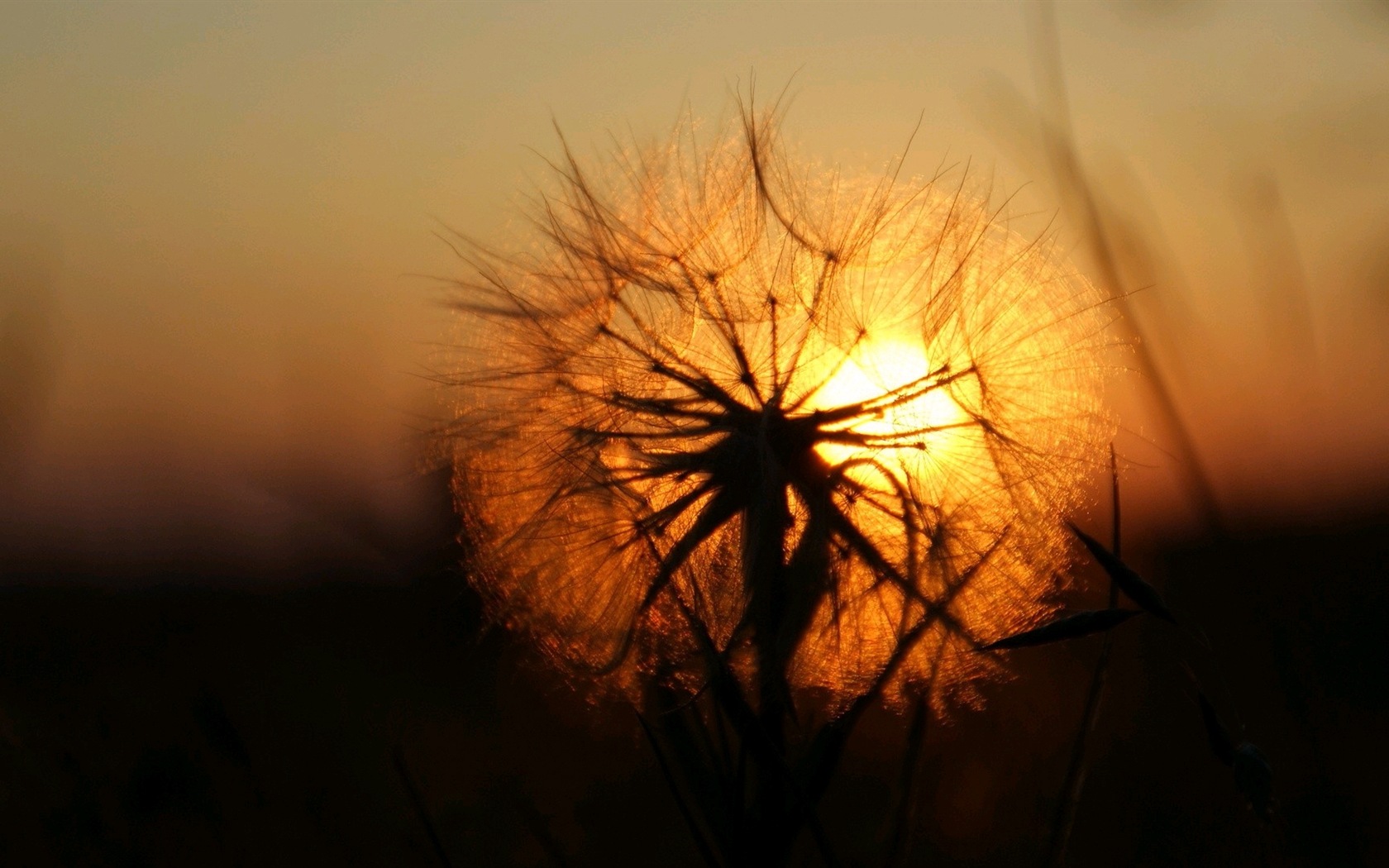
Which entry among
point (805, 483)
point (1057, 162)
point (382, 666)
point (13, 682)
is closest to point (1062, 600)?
point (805, 483)

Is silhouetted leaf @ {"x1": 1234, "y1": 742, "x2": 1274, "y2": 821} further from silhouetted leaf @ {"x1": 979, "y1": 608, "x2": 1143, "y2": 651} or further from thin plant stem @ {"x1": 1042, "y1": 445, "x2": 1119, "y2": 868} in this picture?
thin plant stem @ {"x1": 1042, "y1": 445, "x2": 1119, "y2": 868}

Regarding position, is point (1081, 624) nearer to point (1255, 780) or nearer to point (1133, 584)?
point (1133, 584)

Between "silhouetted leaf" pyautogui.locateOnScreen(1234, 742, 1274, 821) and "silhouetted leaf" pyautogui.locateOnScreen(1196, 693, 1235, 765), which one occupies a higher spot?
"silhouetted leaf" pyautogui.locateOnScreen(1196, 693, 1235, 765)

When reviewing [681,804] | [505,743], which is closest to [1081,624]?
[681,804]

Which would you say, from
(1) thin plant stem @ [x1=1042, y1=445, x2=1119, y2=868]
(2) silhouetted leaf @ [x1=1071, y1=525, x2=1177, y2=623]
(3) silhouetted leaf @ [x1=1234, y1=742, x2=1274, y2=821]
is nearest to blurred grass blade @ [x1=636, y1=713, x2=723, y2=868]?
(1) thin plant stem @ [x1=1042, y1=445, x2=1119, y2=868]

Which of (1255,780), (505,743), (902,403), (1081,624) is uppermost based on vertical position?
(902,403)

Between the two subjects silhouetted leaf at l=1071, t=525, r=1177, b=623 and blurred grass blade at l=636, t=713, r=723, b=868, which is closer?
silhouetted leaf at l=1071, t=525, r=1177, b=623

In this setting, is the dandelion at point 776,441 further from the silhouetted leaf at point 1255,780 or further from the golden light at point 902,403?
the silhouetted leaf at point 1255,780
